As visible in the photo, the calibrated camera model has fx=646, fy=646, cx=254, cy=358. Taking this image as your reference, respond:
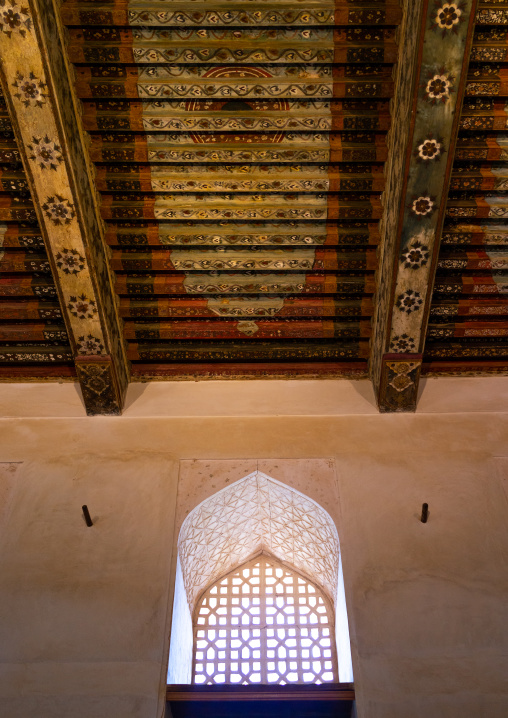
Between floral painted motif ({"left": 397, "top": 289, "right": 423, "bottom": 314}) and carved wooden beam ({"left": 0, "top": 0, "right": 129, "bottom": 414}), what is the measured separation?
2.46m

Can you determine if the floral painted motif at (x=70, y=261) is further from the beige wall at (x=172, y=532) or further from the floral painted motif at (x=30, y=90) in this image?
the beige wall at (x=172, y=532)

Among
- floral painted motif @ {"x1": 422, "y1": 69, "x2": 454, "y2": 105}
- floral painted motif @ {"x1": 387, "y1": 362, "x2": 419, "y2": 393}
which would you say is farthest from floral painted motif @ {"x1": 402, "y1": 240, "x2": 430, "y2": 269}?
floral painted motif @ {"x1": 422, "y1": 69, "x2": 454, "y2": 105}

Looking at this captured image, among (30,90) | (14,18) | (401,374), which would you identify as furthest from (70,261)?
(401,374)

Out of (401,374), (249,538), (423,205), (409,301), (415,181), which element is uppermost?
(415,181)

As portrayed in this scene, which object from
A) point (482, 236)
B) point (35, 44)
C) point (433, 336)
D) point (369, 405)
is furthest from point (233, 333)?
point (35, 44)

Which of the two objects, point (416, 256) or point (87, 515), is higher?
point (416, 256)

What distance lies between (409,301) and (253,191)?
1.55 m

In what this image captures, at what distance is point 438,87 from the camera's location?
4.32m

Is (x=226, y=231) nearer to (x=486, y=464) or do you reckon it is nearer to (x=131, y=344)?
(x=131, y=344)

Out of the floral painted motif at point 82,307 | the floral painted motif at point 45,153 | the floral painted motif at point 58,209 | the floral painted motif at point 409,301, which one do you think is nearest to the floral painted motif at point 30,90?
the floral painted motif at point 45,153

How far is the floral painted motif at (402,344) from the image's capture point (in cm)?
548

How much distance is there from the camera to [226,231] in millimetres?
5402

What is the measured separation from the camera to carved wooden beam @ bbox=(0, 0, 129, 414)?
13.9 ft

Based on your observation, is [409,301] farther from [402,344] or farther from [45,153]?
[45,153]
